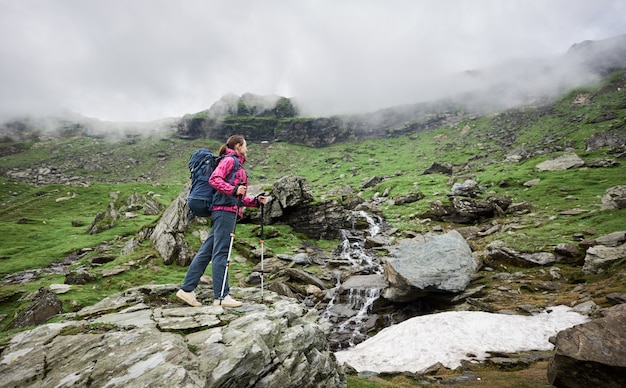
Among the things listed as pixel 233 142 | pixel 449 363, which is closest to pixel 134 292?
pixel 233 142

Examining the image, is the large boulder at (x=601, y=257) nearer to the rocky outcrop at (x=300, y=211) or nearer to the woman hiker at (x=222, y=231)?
the woman hiker at (x=222, y=231)

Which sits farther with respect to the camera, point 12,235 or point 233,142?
point 12,235

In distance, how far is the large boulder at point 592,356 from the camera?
10.5 metres

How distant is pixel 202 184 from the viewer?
9219 millimetres

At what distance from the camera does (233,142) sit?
969cm

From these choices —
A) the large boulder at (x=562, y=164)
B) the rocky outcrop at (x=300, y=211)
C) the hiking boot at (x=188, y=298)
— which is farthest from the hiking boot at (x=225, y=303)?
the large boulder at (x=562, y=164)

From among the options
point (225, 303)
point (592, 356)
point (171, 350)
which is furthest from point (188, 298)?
point (592, 356)

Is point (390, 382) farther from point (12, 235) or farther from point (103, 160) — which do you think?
point (103, 160)

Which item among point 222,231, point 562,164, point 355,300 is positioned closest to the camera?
point 222,231

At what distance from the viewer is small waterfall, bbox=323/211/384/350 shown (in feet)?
73.5

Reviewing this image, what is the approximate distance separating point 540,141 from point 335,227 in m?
111

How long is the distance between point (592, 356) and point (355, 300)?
1768 centimetres

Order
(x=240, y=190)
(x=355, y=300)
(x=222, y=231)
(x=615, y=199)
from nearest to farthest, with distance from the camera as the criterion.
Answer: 1. (x=240, y=190)
2. (x=222, y=231)
3. (x=355, y=300)
4. (x=615, y=199)

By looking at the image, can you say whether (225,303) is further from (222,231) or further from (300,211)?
(300,211)
